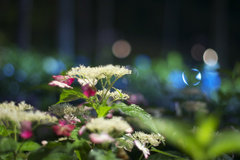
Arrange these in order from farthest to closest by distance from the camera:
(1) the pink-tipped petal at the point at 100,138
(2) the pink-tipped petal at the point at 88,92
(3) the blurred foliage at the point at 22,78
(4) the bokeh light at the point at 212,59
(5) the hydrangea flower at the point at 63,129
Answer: (4) the bokeh light at the point at 212,59 < (3) the blurred foliage at the point at 22,78 < (2) the pink-tipped petal at the point at 88,92 < (5) the hydrangea flower at the point at 63,129 < (1) the pink-tipped petal at the point at 100,138

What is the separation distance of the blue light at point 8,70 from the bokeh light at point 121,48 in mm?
49796

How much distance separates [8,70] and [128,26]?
52.9 meters

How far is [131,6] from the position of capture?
5862cm

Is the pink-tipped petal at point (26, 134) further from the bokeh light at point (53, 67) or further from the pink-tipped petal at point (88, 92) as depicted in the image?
the bokeh light at point (53, 67)

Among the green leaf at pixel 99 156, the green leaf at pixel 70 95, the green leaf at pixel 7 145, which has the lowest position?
the green leaf at pixel 99 156

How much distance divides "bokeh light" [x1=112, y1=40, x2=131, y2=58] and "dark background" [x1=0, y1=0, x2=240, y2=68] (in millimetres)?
1088

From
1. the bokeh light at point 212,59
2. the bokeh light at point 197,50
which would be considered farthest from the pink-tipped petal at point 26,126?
the bokeh light at point 197,50

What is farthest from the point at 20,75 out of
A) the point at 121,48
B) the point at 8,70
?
the point at 121,48

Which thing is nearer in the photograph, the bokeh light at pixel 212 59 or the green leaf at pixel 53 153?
the green leaf at pixel 53 153

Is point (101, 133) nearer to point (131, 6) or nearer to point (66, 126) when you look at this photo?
point (66, 126)

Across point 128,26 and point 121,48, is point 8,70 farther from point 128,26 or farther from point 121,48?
point 121,48

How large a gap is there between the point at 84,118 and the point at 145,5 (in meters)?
60.8

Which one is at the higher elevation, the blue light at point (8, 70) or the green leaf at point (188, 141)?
the green leaf at point (188, 141)

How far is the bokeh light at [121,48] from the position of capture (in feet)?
182
